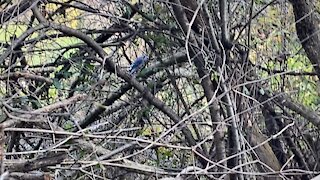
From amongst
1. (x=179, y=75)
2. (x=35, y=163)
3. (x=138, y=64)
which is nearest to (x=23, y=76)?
(x=35, y=163)

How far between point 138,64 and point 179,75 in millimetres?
198

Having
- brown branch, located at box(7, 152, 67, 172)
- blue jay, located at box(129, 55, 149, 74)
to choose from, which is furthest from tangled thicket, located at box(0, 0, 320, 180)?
brown branch, located at box(7, 152, 67, 172)

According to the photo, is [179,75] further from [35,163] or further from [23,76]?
[35,163]

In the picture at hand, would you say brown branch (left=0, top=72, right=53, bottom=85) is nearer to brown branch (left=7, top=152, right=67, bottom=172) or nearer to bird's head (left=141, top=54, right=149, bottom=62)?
brown branch (left=7, top=152, right=67, bottom=172)

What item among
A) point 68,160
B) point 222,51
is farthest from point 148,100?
point 68,160

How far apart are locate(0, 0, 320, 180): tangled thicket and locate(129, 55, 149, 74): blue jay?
30 mm

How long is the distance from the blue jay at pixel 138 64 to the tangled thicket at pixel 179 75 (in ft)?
0.10

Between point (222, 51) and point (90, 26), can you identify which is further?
point (90, 26)

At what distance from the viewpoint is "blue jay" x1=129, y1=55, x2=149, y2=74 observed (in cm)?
282

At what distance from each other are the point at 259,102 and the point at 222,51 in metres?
0.36

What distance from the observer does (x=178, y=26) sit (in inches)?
103

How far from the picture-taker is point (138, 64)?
284 cm

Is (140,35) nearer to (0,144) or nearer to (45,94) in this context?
(45,94)

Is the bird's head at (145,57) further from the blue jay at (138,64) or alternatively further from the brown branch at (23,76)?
the brown branch at (23,76)
